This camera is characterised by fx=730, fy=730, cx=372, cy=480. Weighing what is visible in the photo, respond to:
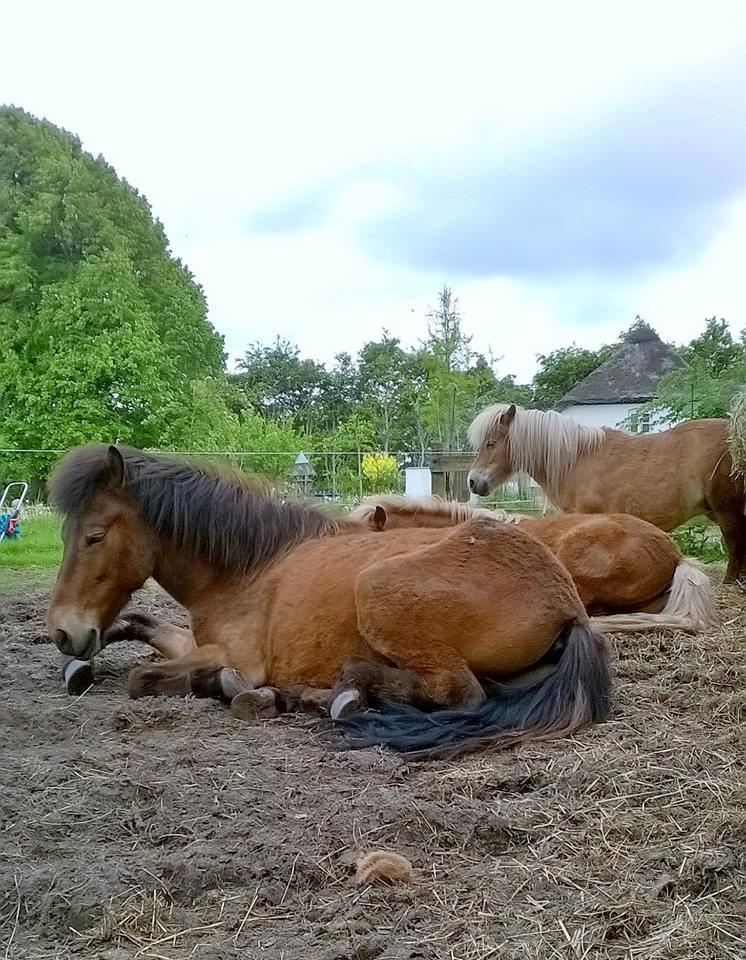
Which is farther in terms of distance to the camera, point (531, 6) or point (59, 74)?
point (531, 6)

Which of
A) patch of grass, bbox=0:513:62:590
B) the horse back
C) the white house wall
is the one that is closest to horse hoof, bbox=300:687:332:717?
Answer: patch of grass, bbox=0:513:62:590

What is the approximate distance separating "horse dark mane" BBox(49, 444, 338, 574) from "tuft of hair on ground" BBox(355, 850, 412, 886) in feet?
6.31

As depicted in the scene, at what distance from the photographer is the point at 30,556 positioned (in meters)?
4.74

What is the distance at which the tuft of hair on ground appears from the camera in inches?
59.9

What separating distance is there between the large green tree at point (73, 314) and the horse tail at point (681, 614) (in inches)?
124

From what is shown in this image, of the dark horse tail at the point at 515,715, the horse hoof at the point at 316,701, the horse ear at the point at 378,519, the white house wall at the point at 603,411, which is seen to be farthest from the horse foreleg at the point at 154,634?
the white house wall at the point at 603,411

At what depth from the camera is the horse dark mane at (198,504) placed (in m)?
3.18

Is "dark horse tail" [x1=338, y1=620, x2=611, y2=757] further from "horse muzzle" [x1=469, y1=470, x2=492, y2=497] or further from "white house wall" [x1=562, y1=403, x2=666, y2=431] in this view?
"white house wall" [x1=562, y1=403, x2=666, y2=431]

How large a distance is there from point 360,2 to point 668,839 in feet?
19.7

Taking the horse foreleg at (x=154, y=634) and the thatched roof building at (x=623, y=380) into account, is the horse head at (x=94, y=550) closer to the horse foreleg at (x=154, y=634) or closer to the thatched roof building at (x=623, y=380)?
the horse foreleg at (x=154, y=634)

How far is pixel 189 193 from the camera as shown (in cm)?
639

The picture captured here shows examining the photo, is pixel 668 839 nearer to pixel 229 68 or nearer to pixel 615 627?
pixel 615 627

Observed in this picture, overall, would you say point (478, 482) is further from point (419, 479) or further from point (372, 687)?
point (372, 687)

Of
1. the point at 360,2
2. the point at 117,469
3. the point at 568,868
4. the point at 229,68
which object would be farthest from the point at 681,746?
the point at 360,2
